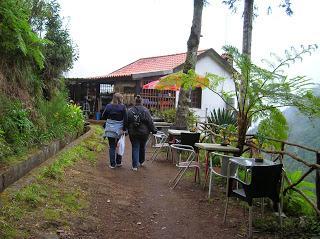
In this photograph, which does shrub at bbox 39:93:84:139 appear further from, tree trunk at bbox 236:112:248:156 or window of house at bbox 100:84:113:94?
window of house at bbox 100:84:113:94

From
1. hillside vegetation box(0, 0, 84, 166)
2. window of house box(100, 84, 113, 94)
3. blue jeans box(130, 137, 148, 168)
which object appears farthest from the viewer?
window of house box(100, 84, 113, 94)

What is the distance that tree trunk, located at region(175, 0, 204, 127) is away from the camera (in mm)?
12164

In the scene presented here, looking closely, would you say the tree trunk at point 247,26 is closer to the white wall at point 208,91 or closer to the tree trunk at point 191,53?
the tree trunk at point 191,53

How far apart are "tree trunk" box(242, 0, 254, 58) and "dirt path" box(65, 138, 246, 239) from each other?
4603mm

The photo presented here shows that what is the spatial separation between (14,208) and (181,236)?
208 cm

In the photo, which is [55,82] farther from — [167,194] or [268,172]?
[268,172]

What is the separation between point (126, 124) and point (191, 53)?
4.27m

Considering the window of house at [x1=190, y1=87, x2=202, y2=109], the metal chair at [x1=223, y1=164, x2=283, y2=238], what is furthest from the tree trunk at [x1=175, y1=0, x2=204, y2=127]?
the window of house at [x1=190, y1=87, x2=202, y2=109]

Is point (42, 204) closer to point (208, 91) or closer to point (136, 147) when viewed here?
point (136, 147)

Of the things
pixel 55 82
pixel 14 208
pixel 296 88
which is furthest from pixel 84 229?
pixel 55 82

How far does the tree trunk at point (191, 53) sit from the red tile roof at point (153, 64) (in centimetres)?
782

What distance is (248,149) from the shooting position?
772 cm

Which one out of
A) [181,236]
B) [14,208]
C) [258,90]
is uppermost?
[258,90]

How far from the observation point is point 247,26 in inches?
437
